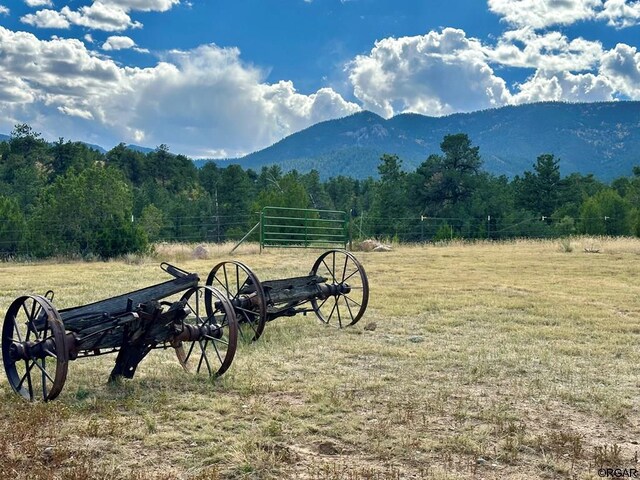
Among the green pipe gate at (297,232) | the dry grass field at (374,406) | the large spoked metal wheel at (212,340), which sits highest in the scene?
the green pipe gate at (297,232)

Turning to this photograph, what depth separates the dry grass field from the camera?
4.41 metres

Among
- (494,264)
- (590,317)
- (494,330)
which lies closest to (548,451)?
(494,330)

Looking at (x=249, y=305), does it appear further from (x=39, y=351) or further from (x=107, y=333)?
(x=39, y=351)

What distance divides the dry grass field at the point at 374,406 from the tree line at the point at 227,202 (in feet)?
51.8

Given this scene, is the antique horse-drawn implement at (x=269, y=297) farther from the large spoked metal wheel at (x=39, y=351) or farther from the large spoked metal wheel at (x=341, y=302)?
the large spoked metal wheel at (x=39, y=351)

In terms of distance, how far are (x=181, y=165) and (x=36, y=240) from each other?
47.0 m

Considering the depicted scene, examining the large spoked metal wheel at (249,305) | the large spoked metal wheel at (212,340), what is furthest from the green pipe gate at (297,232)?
the large spoked metal wheel at (212,340)

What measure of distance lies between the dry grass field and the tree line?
51.8 ft

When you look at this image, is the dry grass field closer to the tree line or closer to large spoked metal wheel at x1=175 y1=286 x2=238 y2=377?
large spoked metal wheel at x1=175 y1=286 x2=238 y2=377

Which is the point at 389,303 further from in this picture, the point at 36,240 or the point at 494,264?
the point at 36,240

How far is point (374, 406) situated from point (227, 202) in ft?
169

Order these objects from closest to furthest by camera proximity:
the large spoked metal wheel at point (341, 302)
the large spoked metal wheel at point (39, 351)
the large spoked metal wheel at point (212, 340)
Answer: the large spoked metal wheel at point (39, 351) < the large spoked metal wheel at point (212, 340) < the large spoked metal wheel at point (341, 302)

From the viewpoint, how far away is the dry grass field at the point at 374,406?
441cm

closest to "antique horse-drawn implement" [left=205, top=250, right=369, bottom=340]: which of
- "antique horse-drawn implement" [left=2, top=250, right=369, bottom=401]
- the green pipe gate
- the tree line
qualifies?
"antique horse-drawn implement" [left=2, top=250, right=369, bottom=401]
